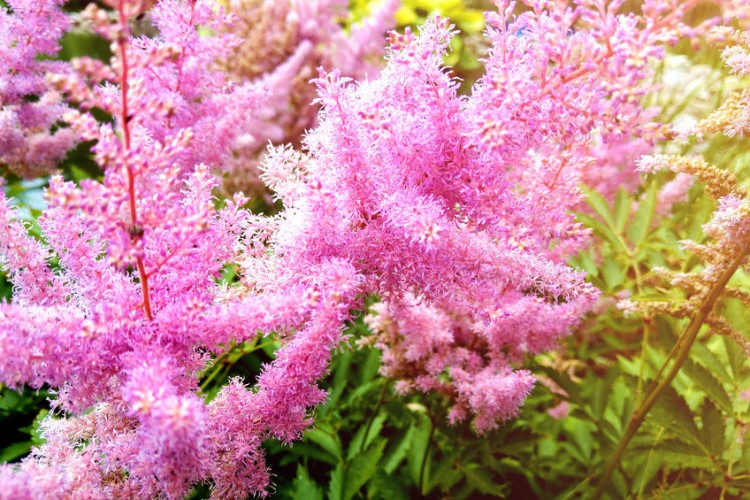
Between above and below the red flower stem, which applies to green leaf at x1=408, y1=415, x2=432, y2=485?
below

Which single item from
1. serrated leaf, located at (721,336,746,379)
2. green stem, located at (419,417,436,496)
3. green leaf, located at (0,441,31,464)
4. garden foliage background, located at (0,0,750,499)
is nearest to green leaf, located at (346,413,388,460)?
garden foliage background, located at (0,0,750,499)

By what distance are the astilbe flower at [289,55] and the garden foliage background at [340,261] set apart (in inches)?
34.0

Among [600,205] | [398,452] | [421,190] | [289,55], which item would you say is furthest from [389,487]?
[289,55]

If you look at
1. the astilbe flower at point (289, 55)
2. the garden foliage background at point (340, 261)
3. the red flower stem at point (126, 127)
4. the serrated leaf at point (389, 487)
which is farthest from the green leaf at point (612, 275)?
the red flower stem at point (126, 127)

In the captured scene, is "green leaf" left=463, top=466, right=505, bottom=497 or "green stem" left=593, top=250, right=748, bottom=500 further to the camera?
"green leaf" left=463, top=466, right=505, bottom=497

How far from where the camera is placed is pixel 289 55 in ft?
7.99

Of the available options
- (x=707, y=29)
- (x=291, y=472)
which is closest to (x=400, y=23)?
(x=291, y=472)

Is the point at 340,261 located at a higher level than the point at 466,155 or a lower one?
lower

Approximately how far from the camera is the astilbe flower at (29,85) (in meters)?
1.15

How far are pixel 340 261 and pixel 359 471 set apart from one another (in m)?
0.50

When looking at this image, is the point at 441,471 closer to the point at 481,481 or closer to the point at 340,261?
the point at 481,481

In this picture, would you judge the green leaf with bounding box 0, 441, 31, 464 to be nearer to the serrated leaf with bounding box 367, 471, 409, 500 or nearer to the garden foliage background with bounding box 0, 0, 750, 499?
the garden foliage background with bounding box 0, 0, 750, 499

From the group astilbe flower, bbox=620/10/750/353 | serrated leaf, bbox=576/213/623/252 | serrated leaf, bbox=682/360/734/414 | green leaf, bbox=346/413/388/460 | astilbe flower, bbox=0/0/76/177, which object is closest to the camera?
astilbe flower, bbox=620/10/750/353

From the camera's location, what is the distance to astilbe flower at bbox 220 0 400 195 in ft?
7.01
